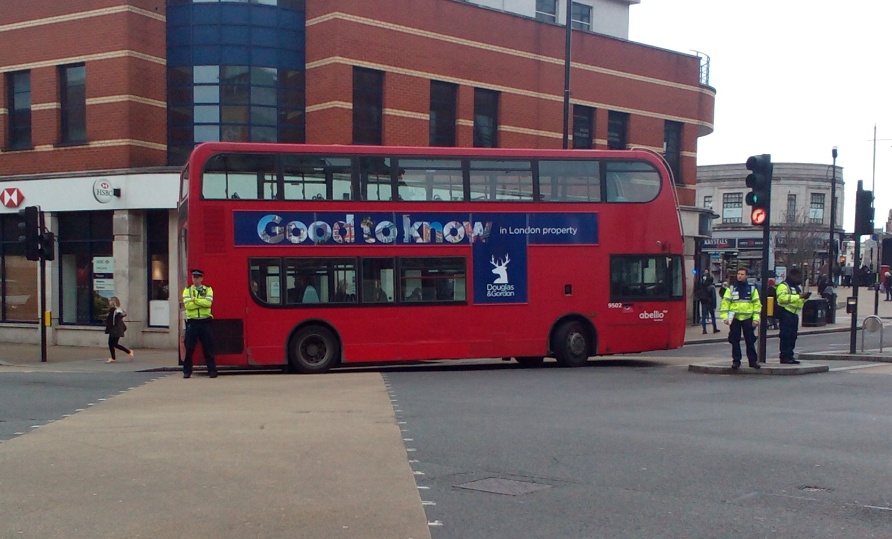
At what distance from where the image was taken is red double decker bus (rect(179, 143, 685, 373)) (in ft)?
51.0

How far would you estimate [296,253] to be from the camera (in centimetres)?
1572

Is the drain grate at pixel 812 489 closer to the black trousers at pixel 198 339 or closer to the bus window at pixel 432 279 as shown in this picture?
the bus window at pixel 432 279

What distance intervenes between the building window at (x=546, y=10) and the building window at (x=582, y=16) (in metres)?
A: 0.76

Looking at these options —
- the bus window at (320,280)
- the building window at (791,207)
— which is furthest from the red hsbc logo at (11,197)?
the building window at (791,207)

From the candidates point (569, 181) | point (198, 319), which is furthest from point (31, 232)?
point (569, 181)

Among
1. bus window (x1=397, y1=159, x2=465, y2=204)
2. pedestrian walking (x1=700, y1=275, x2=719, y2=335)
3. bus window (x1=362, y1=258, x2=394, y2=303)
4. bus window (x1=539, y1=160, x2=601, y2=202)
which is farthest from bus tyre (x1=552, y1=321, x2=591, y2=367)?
pedestrian walking (x1=700, y1=275, x2=719, y2=335)

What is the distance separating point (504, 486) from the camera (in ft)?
22.3

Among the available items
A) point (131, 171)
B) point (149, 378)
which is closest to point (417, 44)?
point (131, 171)

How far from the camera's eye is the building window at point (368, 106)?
23203 millimetres

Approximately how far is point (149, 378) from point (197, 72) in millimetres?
10340

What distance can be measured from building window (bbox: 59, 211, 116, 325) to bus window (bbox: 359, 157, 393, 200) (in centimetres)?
1016

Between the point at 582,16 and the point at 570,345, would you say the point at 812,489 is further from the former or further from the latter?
the point at 582,16

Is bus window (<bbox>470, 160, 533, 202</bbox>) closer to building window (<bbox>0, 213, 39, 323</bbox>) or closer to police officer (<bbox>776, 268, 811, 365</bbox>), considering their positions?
police officer (<bbox>776, 268, 811, 365</bbox>)

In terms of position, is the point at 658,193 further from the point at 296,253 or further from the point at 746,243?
the point at 746,243
